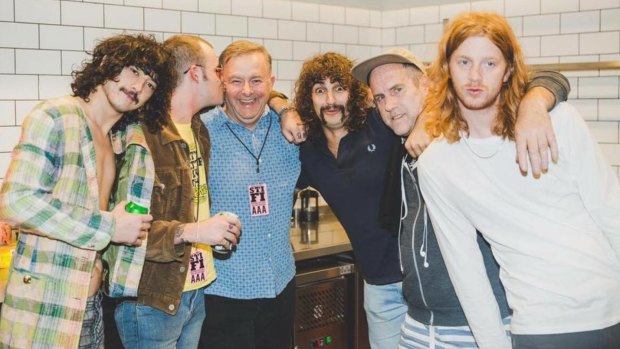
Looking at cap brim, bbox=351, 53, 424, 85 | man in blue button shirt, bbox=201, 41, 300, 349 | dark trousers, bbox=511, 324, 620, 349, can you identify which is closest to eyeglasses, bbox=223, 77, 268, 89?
man in blue button shirt, bbox=201, 41, 300, 349

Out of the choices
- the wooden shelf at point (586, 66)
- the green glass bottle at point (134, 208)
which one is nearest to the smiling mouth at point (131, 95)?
the green glass bottle at point (134, 208)

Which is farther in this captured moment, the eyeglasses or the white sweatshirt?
the eyeglasses

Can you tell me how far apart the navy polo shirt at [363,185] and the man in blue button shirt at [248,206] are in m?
0.16

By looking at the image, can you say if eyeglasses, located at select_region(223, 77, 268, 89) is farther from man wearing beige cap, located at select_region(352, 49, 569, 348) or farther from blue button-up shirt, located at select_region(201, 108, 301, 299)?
man wearing beige cap, located at select_region(352, 49, 569, 348)

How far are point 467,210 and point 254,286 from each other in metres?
0.95

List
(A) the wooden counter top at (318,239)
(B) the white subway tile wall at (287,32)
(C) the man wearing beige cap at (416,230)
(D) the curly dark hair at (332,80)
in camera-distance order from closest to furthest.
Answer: (C) the man wearing beige cap at (416,230), (D) the curly dark hair at (332,80), (B) the white subway tile wall at (287,32), (A) the wooden counter top at (318,239)

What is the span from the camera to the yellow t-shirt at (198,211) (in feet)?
7.50

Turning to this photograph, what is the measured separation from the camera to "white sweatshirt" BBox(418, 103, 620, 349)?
160 cm

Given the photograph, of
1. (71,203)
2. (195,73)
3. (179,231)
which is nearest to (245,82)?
(195,73)

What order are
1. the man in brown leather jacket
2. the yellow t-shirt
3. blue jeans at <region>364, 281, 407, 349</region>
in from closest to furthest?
the man in brown leather jacket → the yellow t-shirt → blue jeans at <region>364, 281, 407, 349</region>

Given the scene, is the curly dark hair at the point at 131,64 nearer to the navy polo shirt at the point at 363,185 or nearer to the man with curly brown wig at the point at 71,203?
the man with curly brown wig at the point at 71,203

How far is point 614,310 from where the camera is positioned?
1.61 metres

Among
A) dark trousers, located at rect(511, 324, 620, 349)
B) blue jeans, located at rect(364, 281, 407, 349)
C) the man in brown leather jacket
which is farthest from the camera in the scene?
blue jeans, located at rect(364, 281, 407, 349)

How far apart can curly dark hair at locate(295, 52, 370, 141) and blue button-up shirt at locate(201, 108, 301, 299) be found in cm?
16
